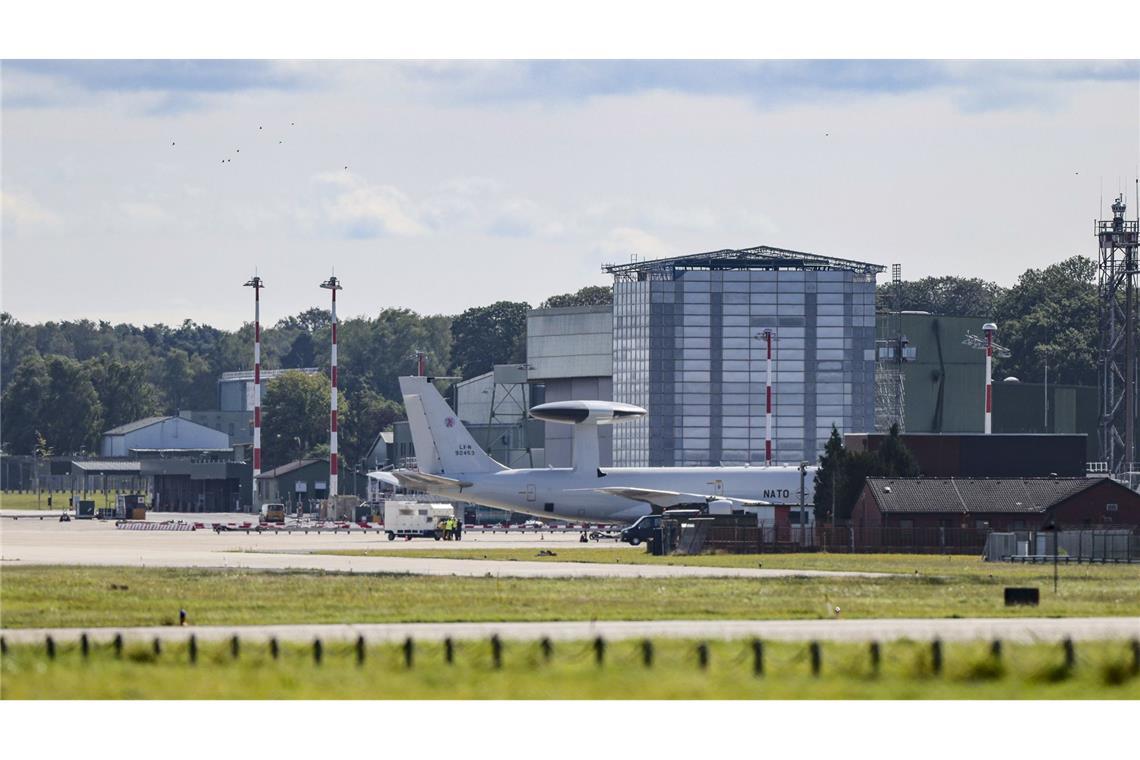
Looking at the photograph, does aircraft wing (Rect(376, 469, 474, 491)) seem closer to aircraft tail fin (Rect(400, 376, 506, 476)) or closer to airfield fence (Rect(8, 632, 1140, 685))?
aircraft tail fin (Rect(400, 376, 506, 476))

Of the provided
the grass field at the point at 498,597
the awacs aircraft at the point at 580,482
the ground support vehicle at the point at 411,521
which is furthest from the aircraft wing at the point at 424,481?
Answer: the grass field at the point at 498,597

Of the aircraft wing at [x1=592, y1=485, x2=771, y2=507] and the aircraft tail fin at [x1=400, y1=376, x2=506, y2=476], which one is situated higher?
the aircraft tail fin at [x1=400, y1=376, x2=506, y2=476]

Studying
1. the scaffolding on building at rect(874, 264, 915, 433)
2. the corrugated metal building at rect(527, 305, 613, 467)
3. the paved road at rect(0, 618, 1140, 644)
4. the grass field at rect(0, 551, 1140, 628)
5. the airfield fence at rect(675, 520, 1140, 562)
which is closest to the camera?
the paved road at rect(0, 618, 1140, 644)

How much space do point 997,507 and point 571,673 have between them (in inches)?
2484

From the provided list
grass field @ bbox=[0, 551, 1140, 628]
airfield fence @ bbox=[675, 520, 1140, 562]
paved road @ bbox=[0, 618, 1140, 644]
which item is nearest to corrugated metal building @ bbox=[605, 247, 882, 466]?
airfield fence @ bbox=[675, 520, 1140, 562]

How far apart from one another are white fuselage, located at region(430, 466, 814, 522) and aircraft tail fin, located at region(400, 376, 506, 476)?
129 cm

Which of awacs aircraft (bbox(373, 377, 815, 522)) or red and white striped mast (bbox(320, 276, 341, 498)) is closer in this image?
awacs aircraft (bbox(373, 377, 815, 522))

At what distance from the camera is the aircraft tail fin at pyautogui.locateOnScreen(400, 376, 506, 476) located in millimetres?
105250

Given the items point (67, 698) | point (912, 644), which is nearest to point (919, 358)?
point (912, 644)

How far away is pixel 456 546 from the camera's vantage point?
9888cm

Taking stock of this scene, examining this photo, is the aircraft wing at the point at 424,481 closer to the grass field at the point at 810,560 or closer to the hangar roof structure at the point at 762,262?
the grass field at the point at 810,560

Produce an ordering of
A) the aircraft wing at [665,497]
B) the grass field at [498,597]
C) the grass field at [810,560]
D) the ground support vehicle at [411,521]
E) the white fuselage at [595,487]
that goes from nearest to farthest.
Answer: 1. the grass field at [498,597]
2. the grass field at [810,560]
3. the aircraft wing at [665,497]
4. the white fuselage at [595,487]
5. the ground support vehicle at [411,521]

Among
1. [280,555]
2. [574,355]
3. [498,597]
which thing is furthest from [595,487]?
[574,355]

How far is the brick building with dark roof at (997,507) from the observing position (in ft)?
301
